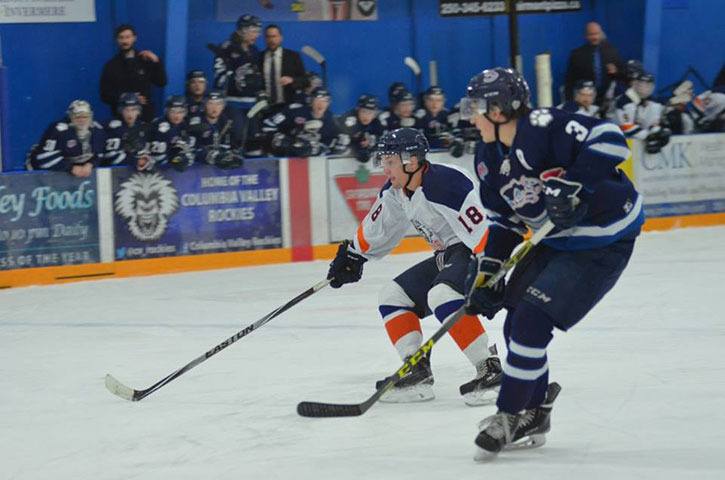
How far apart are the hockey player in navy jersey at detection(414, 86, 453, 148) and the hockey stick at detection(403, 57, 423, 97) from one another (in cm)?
103

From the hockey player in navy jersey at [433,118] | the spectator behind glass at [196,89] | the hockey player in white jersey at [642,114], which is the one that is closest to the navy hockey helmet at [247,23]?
the spectator behind glass at [196,89]

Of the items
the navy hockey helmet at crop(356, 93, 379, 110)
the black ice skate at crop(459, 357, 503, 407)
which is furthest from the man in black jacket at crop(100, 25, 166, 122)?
the black ice skate at crop(459, 357, 503, 407)

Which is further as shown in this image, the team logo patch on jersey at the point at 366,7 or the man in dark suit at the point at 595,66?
the team logo patch on jersey at the point at 366,7

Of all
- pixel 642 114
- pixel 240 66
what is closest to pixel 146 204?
pixel 240 66

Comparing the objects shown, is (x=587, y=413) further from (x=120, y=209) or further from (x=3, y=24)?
(x=3, y=24)

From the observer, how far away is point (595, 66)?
1241 centimetres

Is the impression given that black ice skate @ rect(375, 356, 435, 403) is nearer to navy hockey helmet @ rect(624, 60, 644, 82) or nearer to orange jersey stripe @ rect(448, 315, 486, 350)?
orange jersey stripe @ rect(448, 315, 486, 350)

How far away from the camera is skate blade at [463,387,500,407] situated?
192 inches

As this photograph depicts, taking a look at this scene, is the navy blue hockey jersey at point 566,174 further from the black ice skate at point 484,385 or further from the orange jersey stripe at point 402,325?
the orange jersey stripe at point 402,325

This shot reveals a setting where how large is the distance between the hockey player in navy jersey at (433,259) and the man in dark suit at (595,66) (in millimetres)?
7377

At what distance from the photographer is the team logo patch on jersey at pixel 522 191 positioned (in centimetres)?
408

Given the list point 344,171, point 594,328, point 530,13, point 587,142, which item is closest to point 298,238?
point 344,171

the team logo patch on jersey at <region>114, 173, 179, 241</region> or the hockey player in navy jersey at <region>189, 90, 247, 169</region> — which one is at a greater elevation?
the hockey player in navy jersey at <region>189, 90, 247, 169</region>

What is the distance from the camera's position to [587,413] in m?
4.65
